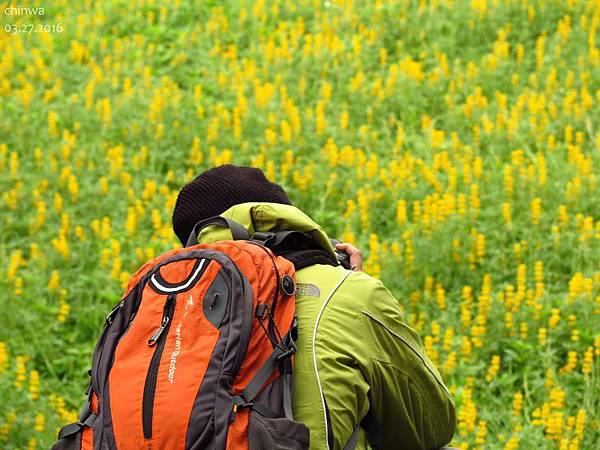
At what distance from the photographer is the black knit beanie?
2.79m

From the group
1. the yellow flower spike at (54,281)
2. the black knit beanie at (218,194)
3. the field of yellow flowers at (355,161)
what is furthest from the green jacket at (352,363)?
the yellow flower spike at (54,281)

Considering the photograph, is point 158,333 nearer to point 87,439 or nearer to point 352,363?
point 87,439

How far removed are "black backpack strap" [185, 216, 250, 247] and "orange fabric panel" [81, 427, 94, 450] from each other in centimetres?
58

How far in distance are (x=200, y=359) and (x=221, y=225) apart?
1.48 feet

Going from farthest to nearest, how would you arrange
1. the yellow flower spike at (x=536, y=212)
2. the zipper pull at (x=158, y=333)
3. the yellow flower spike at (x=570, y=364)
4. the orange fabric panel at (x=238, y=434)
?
the yellow flower spike at (x=536, y=212), the yellow flower spike at (x=570, y=364), the zipper pull at (x=158, y=333), the orange fabric panel at (x=238, y=434)

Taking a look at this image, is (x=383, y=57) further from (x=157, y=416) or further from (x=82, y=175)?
(x=157, y=416)

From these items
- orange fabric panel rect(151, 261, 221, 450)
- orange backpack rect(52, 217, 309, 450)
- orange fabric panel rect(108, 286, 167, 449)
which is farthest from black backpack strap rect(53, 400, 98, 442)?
orange fabric panel rect(151, 261, 221, 450)

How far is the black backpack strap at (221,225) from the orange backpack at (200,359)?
6cm

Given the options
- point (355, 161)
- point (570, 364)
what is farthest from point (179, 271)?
point (355, 161)

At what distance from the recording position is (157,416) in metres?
2.25

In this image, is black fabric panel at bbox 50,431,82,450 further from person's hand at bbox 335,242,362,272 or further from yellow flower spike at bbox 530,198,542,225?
yellow flower spike at bbox 530,198,542,225

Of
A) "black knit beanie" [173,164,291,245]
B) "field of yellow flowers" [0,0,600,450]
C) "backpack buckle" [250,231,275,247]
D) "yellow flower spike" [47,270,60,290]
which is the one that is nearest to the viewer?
"backpack buckle" [250,231,275,247]

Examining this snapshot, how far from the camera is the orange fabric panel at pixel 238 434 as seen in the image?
2229mm

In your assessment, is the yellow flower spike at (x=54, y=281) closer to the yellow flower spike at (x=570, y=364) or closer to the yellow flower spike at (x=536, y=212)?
the yellow flower spike at (x=536, y=212)
